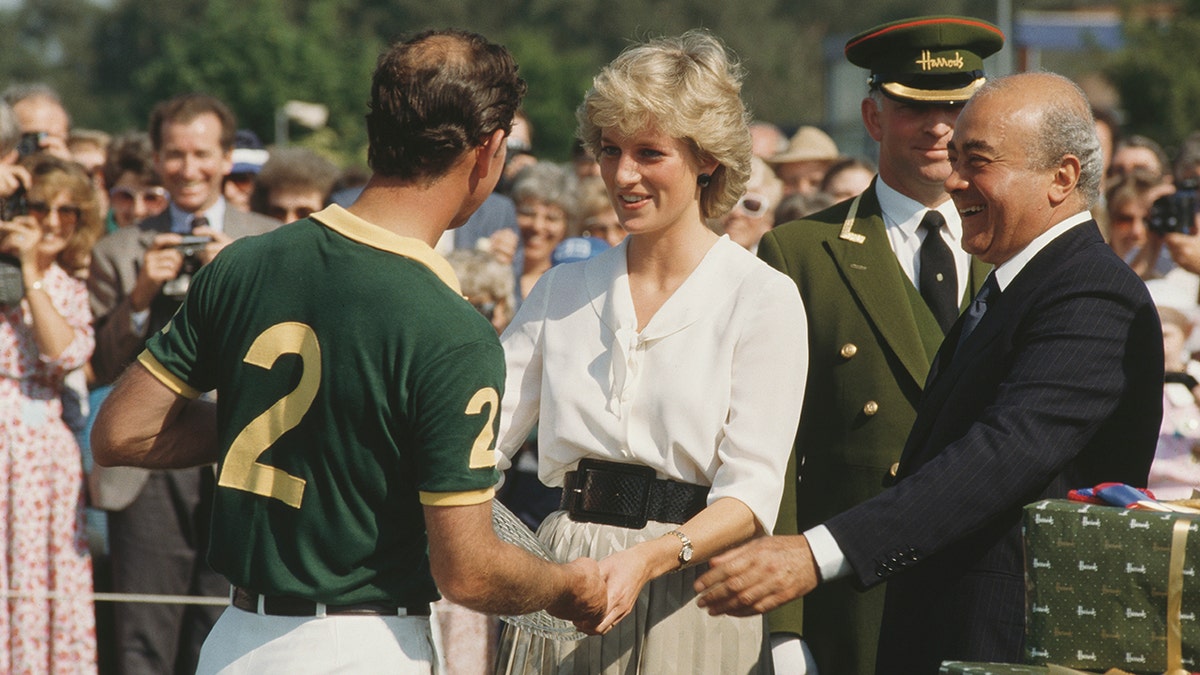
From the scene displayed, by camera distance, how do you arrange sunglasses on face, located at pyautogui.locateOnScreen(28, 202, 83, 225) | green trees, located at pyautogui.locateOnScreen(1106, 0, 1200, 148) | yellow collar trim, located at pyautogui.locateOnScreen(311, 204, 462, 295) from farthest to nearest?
1. green trees, located at pyautogui.locateOnScreen(1106, 0, 1200, 148)
2. sunglasses on face, located at pyautogui.locateOnScreen(28, 202, 83, 225)
3. yellow collar trim, located at pyautogui.locateOnScreen(311, 204, 462, 295)

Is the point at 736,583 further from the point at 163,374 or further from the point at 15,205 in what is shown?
the point at 15,205

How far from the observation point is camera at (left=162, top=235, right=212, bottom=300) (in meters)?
6.33

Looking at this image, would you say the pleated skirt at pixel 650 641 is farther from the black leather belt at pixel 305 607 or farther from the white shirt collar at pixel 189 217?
the white shirt collar at pixel 189 217

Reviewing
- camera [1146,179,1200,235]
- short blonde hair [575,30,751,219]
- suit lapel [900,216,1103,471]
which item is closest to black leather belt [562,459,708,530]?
suit lapel [900,216,1103,471]

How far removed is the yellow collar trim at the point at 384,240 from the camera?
307 centimetres

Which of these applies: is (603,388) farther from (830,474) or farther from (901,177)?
(901,177)

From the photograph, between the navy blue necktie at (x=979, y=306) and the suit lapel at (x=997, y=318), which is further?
the navy blue necktie at (x=979, y=306)

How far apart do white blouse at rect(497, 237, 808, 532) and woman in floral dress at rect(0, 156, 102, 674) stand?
3.10 m

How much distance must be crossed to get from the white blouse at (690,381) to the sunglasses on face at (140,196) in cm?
468

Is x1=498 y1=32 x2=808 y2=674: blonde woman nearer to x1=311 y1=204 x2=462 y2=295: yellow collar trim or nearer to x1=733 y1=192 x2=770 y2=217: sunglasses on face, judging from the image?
x1=311 y1=204 x2=462 y2=295: yellow collar trim

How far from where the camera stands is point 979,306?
3.73m

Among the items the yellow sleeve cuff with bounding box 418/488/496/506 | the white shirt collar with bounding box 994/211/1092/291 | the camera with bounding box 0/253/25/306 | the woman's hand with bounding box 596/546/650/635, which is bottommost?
the woman's hand with bounding box 596/546/650/635

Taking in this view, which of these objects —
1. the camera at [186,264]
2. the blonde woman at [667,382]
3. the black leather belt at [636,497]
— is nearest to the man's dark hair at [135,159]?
the camera at [186,264]

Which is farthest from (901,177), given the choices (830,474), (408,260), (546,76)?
(546,76)
